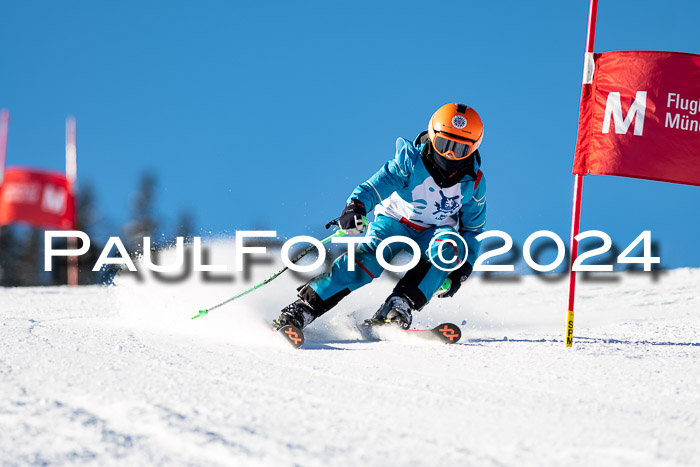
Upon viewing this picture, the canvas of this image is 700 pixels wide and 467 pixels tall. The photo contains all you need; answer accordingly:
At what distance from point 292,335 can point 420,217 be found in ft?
4.98

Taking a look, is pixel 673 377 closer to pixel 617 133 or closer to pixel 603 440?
pixel 603 440

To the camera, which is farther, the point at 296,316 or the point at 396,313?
the point at 396,313

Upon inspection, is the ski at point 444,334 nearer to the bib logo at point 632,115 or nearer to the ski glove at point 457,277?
the ski glove at point 457,277

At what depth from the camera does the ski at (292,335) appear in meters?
3.75

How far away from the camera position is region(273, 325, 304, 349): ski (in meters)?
3.75

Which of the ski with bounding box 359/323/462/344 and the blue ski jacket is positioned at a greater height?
the blue ski jacket

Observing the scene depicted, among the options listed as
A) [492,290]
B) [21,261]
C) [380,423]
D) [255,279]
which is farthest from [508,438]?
[21,261]

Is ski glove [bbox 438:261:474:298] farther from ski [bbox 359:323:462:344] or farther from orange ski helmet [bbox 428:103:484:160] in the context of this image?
orange ski helmet [bbox 428:103:484:160]

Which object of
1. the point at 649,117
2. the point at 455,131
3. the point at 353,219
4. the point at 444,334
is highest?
the point at 649,117

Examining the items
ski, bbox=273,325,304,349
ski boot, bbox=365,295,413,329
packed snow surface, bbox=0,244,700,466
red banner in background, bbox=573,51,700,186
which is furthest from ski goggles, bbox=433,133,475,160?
ski, bbox=273,325,304,349

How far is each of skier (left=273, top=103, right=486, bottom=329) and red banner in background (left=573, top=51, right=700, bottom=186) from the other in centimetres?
83

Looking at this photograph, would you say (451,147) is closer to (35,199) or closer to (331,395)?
(331,395)

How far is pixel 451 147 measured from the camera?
174 inches

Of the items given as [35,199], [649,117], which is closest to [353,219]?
[649,117]
